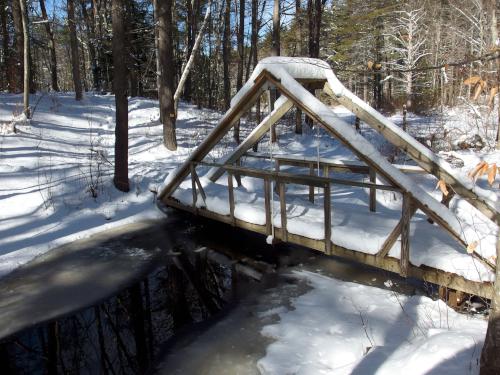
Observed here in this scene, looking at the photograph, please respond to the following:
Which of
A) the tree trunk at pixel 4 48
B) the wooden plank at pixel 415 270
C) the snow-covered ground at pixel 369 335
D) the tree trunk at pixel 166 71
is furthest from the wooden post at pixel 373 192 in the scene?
the tree trunk at pixel 4 48

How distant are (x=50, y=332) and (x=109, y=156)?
8.14m

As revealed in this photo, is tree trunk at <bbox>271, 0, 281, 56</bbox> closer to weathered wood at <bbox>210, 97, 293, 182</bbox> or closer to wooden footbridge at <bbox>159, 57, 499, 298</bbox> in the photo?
weathered wood at <bbox>210, 97, 293, 182</bbox>

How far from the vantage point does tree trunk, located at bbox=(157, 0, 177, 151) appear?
12609 mm

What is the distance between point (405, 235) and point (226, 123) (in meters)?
3.58

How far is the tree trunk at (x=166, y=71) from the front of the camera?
1261 centimetres

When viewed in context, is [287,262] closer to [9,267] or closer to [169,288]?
[169,288]

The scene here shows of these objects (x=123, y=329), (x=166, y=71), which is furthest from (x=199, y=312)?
(x=166, y=71)

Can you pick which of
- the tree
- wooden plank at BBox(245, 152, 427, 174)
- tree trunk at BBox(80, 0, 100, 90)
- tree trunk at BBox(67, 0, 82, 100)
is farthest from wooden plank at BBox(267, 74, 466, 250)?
tree trunk at BBox(80, 0, 100, 90)

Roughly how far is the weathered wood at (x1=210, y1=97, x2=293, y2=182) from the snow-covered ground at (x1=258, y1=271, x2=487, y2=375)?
9.04 feet

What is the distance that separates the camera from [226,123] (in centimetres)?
686

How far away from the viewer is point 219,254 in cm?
715

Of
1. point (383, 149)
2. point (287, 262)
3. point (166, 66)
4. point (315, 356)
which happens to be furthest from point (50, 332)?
point (383, 149)

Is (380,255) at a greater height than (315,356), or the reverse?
(380,255)

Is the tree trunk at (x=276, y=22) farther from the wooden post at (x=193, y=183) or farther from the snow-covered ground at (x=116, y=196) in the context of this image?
the wooden post at (x=193, y=183)
